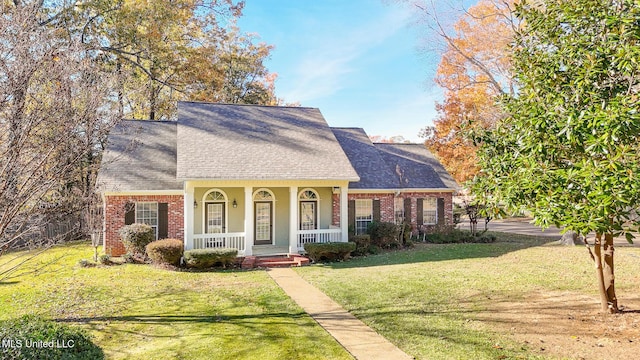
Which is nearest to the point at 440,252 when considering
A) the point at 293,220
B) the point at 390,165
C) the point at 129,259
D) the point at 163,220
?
the point at 293,220

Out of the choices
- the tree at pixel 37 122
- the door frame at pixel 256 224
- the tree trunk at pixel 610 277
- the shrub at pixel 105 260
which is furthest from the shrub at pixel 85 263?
the tree trunk at pixel 610 277

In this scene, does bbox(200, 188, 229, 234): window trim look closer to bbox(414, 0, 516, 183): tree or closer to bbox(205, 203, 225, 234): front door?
bbox(205, 203, 225, 234): front door

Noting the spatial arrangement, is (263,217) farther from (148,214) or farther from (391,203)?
(391,203)

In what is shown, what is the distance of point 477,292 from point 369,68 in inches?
903

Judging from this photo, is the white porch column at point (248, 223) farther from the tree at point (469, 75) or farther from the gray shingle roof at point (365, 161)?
the tree at point (469, 75)

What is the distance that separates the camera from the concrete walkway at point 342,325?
6402mm

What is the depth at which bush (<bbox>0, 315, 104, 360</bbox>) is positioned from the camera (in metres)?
4.14

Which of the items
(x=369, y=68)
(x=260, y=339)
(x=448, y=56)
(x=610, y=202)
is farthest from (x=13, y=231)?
(x=369, y=68)

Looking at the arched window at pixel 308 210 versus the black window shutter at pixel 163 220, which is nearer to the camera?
the black window shutter at pixel 163 220

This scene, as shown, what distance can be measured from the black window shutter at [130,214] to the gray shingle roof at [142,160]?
0.70 meters

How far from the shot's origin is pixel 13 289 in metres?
10.9

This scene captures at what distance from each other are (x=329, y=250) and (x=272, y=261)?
7.22 ft

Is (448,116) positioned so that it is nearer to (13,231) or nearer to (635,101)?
(635,101)

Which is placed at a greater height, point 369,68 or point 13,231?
point 369,68
